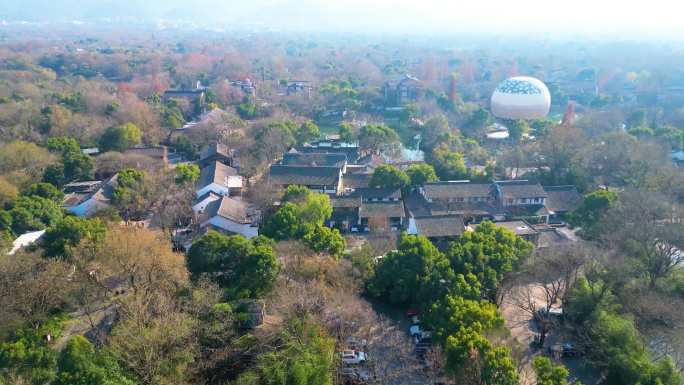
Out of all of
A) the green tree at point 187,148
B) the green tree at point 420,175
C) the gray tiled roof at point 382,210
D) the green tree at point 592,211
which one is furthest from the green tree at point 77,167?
the green tree at point 592,211

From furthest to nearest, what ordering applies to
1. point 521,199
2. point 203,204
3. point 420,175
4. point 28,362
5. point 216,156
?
point 216,156 → point 420,175 → point 521,199 → point 203,204 → point 28,362

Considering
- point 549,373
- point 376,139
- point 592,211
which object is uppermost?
point 592,211

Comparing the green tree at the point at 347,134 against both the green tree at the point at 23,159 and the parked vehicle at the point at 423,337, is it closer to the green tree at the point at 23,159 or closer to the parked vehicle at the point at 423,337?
the green tree at the point at 23,159

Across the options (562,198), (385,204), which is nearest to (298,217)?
(385,204)

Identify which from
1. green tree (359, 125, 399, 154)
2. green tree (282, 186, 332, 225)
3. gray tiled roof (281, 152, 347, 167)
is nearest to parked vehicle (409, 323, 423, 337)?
green tree (282, 186, 332, 225)

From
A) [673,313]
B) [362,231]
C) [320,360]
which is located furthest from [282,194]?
[673,313]

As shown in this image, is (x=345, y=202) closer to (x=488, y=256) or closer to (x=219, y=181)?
(x=219, y=181)

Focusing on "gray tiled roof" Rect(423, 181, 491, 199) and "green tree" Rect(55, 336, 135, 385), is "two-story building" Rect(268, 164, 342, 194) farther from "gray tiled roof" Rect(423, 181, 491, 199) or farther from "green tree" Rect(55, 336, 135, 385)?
"green tree" Rect(55, 336, 135, 385)
